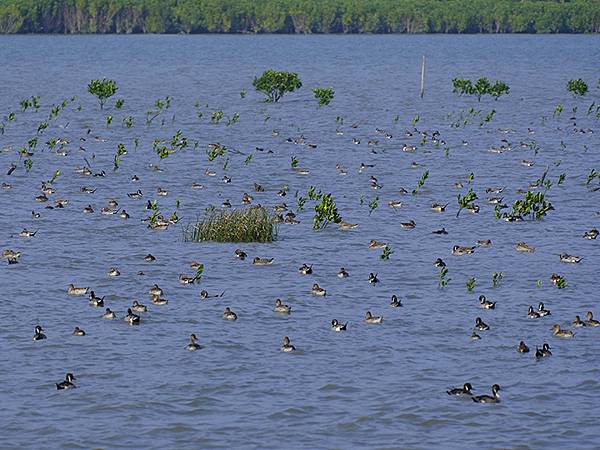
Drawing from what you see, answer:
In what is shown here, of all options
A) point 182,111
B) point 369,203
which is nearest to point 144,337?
point 369,203

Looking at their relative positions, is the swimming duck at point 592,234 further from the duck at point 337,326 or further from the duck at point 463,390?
the duck at point 463,390

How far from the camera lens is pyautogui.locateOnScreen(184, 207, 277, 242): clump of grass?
120 feet

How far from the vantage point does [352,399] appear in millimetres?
23094

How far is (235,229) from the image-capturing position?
3662cm

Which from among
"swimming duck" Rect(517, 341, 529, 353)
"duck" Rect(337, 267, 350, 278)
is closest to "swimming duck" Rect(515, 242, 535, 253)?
"duck" Rect(337, 267, 350, 278)

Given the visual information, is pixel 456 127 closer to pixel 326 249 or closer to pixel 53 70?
pixel 326 249

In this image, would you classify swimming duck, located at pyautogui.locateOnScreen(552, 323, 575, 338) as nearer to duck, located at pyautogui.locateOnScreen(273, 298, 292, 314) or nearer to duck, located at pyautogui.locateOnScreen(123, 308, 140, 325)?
duck, located at pyautogui.locateOnScreen(273, 298, 292, 314)

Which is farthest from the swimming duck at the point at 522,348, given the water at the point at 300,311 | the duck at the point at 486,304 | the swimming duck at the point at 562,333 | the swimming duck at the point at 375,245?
the swimming duck at the point at 375,245

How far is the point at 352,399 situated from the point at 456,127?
4973 centimetres

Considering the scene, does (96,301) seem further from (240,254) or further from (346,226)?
(346,226)

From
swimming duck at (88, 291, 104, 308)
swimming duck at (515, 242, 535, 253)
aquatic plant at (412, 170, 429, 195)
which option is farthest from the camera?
aquatic plant at (412, 170, 429, 195)

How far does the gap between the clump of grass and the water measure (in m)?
0.42

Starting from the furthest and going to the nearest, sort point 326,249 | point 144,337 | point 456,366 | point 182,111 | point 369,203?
point 182,111, point 369,203, point 326,249, point 144,337, point 456,366

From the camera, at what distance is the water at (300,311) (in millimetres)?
21984
